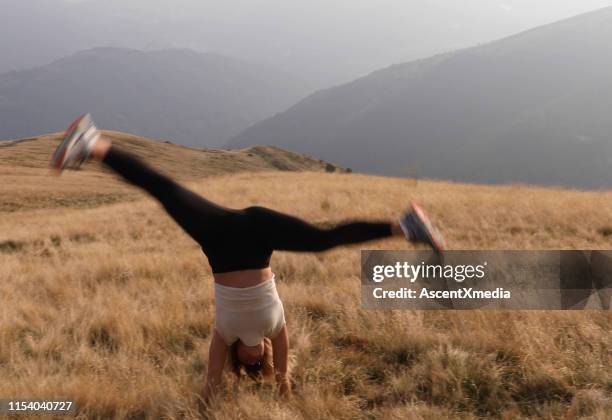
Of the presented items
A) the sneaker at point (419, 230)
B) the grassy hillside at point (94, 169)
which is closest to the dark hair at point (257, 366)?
the sneaker at point (419, 230)

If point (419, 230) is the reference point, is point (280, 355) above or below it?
below

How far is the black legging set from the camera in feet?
8.98

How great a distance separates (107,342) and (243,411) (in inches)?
Answer: 76.1

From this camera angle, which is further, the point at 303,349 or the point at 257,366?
the point at 303,349

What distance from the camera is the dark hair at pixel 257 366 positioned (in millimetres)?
3008

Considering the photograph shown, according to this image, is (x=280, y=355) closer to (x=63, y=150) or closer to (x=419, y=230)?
(x=419, y=230)

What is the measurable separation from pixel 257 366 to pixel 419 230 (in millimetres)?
1524

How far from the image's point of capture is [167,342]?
3.87 metres

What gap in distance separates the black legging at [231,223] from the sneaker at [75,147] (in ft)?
0.56

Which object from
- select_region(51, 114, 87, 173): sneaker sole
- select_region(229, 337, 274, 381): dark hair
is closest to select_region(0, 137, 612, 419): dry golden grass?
select_region(229, 337, 274, 381): dark hair

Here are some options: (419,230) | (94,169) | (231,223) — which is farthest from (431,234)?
(94,169)

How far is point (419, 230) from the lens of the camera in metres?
2.85

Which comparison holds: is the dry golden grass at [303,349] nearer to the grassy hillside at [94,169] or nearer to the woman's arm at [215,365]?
the woman's arm at [215,365]

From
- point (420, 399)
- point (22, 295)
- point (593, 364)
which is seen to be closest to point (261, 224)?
point (420, 399)
